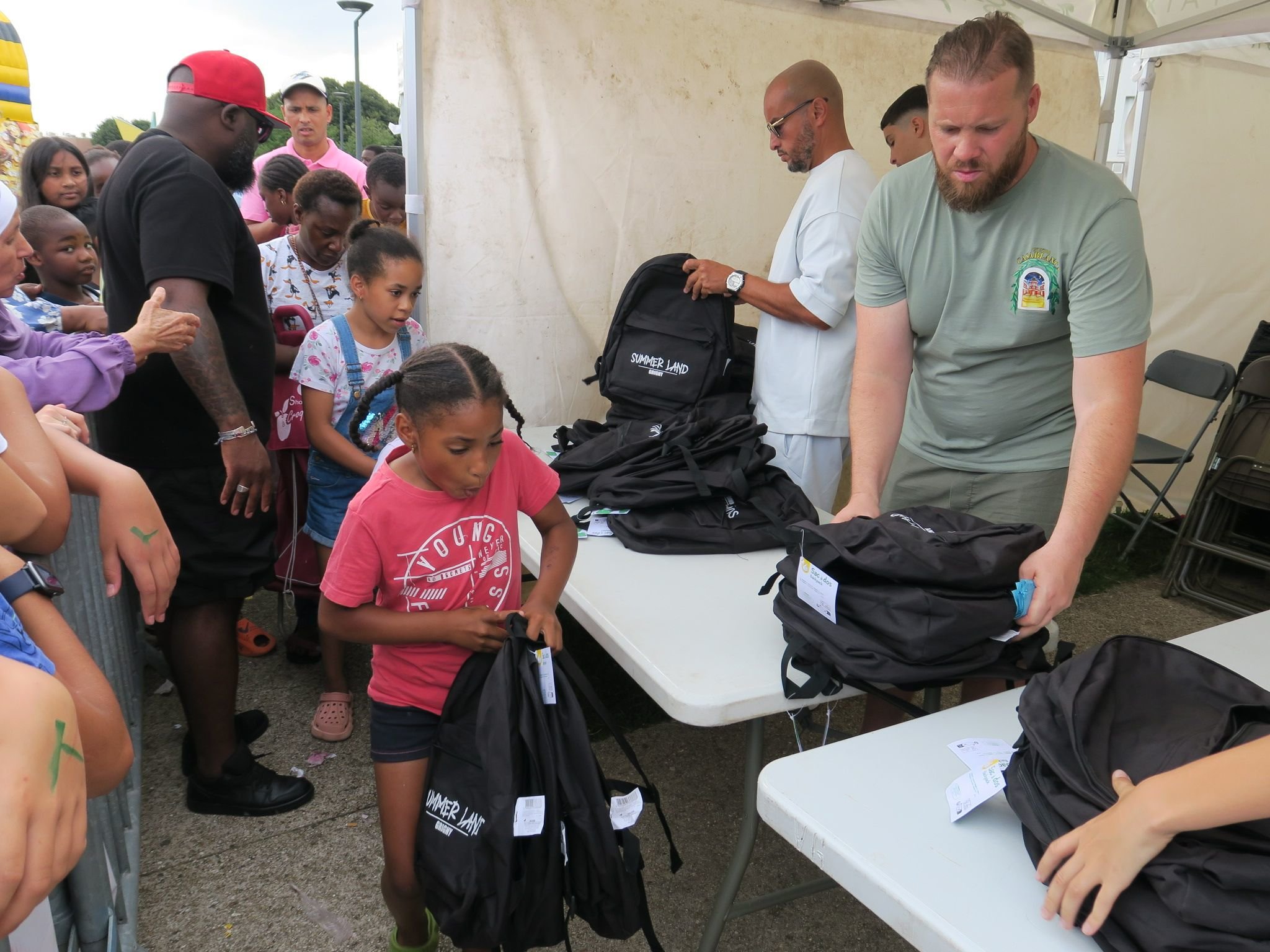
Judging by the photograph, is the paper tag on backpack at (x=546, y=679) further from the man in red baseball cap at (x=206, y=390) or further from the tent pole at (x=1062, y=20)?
the tent pole at (x=1062, y=20)

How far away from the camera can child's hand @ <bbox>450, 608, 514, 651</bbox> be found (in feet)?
5.28

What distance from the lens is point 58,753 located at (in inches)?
28.6

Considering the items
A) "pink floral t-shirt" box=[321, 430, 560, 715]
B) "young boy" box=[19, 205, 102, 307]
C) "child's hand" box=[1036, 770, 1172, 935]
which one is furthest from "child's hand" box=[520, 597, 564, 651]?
"young boy" box=[19, 205, 102, 307]

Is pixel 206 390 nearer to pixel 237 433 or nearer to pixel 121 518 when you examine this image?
pixel 237 433

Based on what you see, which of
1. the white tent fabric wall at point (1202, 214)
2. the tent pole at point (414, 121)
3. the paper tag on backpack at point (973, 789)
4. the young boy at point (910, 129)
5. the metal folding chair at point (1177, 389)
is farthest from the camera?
the white tent fabric wall at point (1202, 214)

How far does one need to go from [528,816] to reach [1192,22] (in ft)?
14.4

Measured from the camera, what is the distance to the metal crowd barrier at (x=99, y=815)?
1.32m

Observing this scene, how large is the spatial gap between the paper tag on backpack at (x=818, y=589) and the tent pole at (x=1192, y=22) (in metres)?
3.73

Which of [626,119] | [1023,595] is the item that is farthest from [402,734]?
[626,119]

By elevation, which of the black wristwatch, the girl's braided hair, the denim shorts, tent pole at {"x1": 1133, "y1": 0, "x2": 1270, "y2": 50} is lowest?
the denim shorts

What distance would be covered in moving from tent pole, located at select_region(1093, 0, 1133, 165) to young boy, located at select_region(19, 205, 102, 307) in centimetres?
455

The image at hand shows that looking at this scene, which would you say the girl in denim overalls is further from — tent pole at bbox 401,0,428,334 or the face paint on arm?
the face paint on arm

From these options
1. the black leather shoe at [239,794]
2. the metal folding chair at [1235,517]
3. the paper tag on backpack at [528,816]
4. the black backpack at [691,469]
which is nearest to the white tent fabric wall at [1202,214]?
the metal folding chair at [1235,517]

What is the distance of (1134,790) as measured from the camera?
0.97 m
